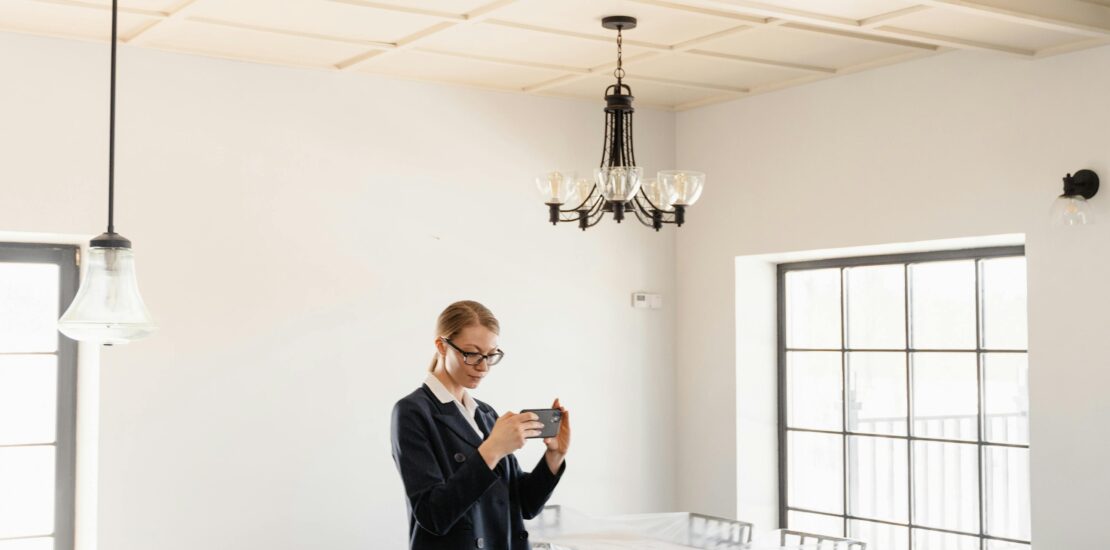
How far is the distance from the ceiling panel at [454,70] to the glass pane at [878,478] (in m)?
1.96

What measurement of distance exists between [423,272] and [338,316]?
1.33ft

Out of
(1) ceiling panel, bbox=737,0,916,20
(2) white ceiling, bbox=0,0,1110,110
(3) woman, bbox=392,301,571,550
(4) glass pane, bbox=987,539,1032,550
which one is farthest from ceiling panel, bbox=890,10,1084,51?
(3) woman, bbox=392,301,571,550

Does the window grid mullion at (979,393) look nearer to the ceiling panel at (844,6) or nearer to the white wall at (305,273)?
the ceiling panel at (844,6)

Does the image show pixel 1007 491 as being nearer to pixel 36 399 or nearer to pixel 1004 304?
pixel 1004 304

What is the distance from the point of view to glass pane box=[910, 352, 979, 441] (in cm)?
480

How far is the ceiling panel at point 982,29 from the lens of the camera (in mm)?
3904

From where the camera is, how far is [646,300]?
18.7 ft

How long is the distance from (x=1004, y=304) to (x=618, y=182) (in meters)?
1.76

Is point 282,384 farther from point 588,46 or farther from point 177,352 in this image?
point 588,46


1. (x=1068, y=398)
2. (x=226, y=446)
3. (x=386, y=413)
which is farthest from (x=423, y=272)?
(x=1068, y=398)

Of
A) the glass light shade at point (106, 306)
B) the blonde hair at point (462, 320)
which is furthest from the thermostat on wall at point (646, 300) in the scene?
the glass light shade at point (106, 306)

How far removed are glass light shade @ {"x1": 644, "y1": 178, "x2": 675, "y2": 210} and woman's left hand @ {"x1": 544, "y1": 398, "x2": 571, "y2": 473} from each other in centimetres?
108

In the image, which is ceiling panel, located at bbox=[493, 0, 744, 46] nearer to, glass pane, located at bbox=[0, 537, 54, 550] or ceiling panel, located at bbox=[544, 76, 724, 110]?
ceiling panel, located at bbox=[544, 76, 724, 110]

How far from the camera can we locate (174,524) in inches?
177
